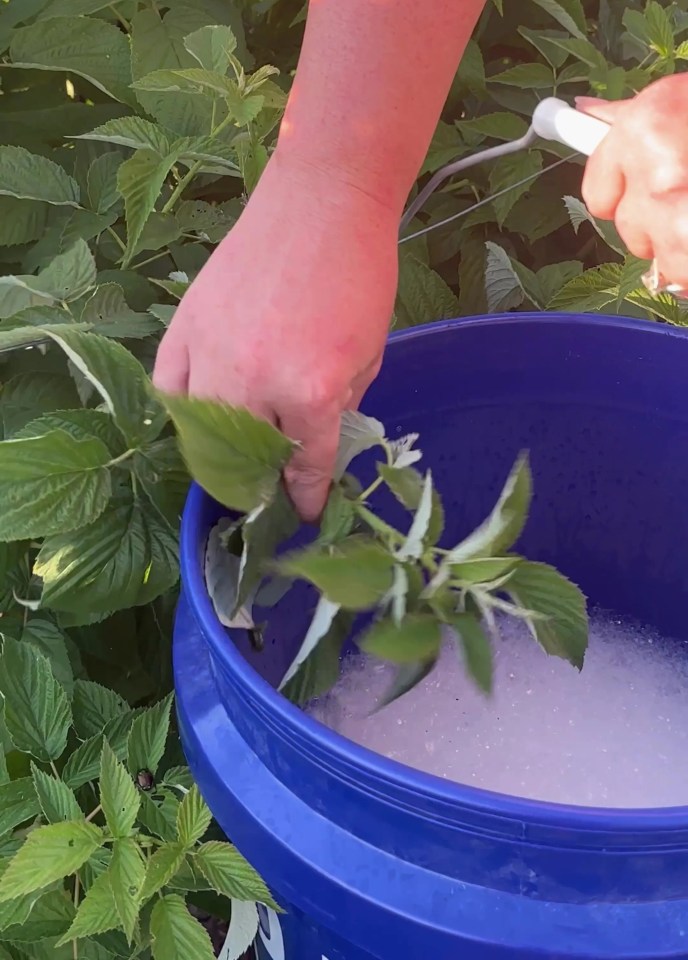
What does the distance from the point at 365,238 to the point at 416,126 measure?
0.21 ft

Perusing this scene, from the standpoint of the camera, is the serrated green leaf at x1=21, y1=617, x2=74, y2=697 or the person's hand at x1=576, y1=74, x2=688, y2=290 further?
the serrated green leaf at x1=21, y1=617, x2=74, y2=697

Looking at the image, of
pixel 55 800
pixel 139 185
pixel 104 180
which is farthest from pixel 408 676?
pixel 104 180

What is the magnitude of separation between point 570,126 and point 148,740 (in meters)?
0.45

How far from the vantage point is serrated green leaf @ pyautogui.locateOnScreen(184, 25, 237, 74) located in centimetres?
62

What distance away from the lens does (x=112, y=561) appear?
0.55 metres

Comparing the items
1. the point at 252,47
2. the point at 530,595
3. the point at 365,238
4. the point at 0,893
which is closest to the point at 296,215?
the point at 365,238

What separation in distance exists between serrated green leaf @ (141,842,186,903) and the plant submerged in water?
0.14 metres

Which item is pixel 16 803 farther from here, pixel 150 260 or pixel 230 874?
pixel 150 260

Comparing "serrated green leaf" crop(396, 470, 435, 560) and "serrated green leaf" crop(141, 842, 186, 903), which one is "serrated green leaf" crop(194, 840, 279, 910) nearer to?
"serrated green leaf" crop(141, 842, 186, 903)

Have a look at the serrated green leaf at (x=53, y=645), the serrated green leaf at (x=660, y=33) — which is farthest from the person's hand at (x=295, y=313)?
the serrated green leaf at (x=660, y=33)

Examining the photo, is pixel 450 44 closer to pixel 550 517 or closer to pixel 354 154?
pixel 354 154

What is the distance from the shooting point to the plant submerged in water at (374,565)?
0.38 meters

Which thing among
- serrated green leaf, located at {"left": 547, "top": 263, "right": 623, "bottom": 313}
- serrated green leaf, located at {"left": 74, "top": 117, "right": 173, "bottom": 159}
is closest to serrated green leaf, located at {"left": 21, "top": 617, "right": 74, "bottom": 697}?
serrated green leaf, located at {"left": 74, "top": 117, "right": 173, "bottom": 159}

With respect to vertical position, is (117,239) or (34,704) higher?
(117,239)
